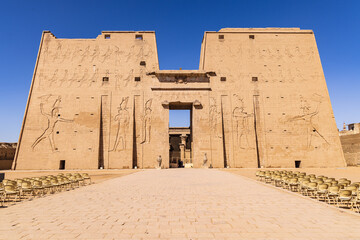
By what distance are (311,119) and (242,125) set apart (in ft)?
25.5

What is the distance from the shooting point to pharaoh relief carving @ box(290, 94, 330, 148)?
2478 cm

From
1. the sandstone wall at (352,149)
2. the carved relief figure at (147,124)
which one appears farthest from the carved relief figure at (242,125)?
the sandstone wall at (352,149)

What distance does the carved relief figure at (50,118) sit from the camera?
23.7m

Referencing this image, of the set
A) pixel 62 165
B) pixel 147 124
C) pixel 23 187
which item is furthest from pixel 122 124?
pixel 23 187

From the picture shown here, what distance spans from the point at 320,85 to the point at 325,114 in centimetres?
346

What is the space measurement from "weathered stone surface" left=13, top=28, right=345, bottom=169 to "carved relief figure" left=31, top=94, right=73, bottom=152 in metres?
0.10

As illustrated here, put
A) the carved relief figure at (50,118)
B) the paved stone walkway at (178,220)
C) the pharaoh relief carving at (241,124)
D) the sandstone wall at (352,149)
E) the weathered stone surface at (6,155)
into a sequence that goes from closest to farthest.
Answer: the paved stone walkway at (178,220) → the carved relief figure at (50,118) → the pharaoh relief carving at (241,124) → the weathered stone surface at (6,155) → the sandstone wall at (352,149)

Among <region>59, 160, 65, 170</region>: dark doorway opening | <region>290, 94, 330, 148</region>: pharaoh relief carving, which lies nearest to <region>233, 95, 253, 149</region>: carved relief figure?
<region>290, 94, 330, 148</region>: pharaoh relief carving

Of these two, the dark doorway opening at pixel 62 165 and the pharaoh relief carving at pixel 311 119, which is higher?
the pharaoh relief carving at pixel 311 119

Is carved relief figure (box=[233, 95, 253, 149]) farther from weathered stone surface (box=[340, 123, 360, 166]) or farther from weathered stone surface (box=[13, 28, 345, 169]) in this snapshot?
weathered stone surface (box=[340, 123, 360, 166])

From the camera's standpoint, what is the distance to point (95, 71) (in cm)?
2566

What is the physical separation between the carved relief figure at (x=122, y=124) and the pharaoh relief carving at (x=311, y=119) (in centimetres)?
1803

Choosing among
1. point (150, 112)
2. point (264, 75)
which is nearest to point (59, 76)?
point (150, 112)

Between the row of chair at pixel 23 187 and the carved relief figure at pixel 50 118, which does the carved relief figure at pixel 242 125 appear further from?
the carved relief figure at pixel 50 118
